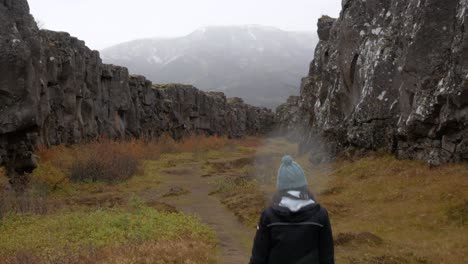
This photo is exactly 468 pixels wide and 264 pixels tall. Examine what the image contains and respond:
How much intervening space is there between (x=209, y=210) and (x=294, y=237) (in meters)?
15.7

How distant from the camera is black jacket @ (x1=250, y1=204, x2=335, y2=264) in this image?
5.37 metres

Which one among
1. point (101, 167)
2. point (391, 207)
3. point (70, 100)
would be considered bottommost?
point (101, 167)

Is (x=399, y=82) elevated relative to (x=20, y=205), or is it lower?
elevated

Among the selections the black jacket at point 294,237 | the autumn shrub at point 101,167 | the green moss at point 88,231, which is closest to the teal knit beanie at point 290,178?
the black jacket at point 294,237

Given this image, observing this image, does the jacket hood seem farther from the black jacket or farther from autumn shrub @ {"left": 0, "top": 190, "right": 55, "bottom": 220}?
autumn shrub @ {"left": 0, "top": 190, "right": 55, "bottom": 220}

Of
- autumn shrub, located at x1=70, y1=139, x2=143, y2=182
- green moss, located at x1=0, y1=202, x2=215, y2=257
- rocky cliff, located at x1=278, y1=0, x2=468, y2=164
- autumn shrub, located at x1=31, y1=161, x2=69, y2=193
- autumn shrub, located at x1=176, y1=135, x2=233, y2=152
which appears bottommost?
autumn shrub, located at x1=176, y1=135, x2=233, y2=152

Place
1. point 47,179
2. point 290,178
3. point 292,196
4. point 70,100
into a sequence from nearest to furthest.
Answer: point 292,196 → point 290,178 → point 47,179 → point 70,100

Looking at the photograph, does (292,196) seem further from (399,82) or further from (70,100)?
(70,100)

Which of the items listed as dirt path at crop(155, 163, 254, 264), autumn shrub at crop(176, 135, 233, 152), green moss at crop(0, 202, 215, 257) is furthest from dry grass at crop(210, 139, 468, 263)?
autumn shrub at crop(176, 135, 233, 152)

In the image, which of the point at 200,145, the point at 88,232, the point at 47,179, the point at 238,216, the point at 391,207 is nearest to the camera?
the point at 88,232

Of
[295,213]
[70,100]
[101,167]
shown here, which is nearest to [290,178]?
[295,213]

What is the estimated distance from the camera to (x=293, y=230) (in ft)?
17.6

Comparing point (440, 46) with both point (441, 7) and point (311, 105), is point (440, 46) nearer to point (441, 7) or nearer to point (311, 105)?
point (441, 7)

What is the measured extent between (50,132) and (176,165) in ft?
33.2
